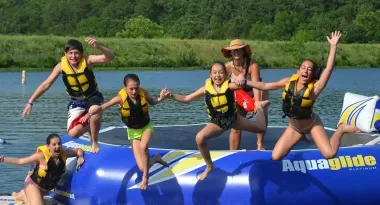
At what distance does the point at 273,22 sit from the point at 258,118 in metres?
65.3

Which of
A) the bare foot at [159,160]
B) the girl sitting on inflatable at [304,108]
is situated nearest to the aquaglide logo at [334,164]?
the girl sitting on inflatable at [304,108]

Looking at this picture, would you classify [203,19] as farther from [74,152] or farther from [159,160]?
[159,160]

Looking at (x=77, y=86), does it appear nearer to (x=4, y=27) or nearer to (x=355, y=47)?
(x=355, y=47)

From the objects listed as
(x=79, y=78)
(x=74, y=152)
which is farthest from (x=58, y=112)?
(x=79, y=78)

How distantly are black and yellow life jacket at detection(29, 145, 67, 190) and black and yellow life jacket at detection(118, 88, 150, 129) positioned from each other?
0.80 meters

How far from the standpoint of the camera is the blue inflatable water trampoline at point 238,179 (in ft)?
26.3

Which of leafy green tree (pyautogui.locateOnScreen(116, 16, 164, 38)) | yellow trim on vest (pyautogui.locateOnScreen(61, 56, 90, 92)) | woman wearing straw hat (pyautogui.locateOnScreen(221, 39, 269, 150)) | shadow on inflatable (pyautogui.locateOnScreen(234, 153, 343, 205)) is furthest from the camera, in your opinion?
leafy green tree (pyautogui.locateOnScreen(116, 16, 164, 38))

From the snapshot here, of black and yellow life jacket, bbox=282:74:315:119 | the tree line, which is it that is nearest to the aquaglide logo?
black and yellow life jacket, bbox=282:74:315:119

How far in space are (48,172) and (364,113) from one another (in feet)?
13.8

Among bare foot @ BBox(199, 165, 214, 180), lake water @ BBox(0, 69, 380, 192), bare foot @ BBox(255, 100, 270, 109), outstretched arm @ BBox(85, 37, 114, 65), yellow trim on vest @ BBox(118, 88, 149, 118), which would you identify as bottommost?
lake water @ BBox(0, 69, 380, 192)

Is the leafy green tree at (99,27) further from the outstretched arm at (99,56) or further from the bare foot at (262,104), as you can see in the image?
the bare foot at (262,104)

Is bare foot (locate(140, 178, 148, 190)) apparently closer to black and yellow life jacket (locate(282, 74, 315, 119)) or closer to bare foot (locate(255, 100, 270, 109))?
bare foot (locate(255, 100, 270, 109))

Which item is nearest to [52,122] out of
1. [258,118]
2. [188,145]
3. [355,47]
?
[188,145]

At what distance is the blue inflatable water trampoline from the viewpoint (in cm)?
803
